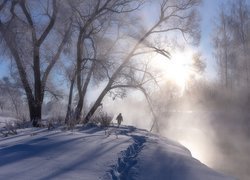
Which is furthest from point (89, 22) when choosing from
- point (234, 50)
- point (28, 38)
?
point (234, 50)

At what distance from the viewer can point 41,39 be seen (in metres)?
15.2

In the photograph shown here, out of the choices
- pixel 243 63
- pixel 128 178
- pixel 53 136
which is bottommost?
pixel 128 178

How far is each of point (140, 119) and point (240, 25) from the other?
15.4m

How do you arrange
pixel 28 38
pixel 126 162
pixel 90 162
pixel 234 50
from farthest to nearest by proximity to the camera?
1. pixel 234 50
2. pixel 28 38
3. pixel 126 162
4. pixel 90 162

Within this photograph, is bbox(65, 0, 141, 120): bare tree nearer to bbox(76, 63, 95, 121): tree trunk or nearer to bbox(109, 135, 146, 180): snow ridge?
bbox(76, 63, 95, 121): tree trunk

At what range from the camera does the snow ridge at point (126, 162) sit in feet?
17.2

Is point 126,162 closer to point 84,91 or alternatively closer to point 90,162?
point 90,162

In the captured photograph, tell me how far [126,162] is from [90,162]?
687 millimetres

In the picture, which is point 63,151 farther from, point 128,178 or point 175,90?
point 175,90

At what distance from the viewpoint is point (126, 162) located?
20.1 feet

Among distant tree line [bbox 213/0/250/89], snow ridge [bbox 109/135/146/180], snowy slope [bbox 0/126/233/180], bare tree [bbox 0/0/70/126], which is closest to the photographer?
snowy slope [bbox 0/126/233/180]

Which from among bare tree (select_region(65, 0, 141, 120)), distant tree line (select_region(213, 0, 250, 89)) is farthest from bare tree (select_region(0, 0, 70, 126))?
distant tree line (select_region(213, 0, 250, 89))

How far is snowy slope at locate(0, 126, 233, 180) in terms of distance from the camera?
4.95 metres

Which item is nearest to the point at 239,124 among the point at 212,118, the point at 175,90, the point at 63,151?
the point at 212,118
